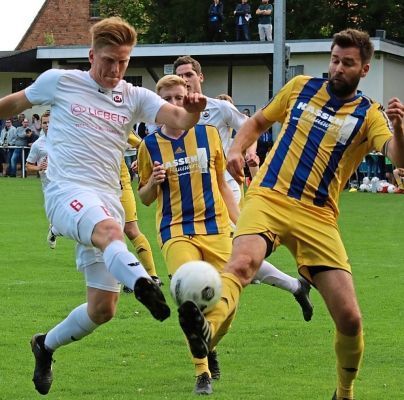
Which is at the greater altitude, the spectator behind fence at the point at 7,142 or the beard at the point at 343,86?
the beard at the point at 343,86

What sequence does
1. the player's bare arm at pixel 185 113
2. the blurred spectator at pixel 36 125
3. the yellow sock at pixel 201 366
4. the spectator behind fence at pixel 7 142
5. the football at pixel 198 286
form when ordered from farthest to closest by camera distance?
the blurred spectator at pixel 36 125
the spectator behind fence at pixel 7 142
the yellow sock at pixel 201 366
the player's bare arm at pixel 185 113
the football at pixel 198 286

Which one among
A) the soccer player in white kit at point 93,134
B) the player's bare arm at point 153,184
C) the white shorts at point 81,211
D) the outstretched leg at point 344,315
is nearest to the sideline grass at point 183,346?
the outstretched leg at point 344,315

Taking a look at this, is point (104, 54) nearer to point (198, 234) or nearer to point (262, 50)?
point (198, 234)

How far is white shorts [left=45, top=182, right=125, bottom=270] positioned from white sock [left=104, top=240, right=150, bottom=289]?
0.30 meters

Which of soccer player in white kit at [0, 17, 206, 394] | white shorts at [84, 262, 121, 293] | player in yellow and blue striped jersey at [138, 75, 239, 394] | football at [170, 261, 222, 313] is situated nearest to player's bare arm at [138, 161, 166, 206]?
player in yellow and blue striped jersey at [138, 75, 239, 394]

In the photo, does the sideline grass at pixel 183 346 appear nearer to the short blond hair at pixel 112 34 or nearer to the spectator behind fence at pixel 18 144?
the short blond hair at pixel 112 34

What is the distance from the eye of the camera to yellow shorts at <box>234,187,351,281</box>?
7258 mm

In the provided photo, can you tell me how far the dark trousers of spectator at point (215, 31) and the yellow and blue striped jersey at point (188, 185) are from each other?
117ft

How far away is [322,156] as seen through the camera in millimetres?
7508

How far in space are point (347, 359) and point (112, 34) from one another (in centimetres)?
257

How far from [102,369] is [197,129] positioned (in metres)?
2.00

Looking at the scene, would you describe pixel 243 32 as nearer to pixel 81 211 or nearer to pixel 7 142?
pixel 7 142

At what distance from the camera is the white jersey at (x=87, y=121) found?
24.5ft

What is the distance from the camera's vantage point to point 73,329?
7840mm
